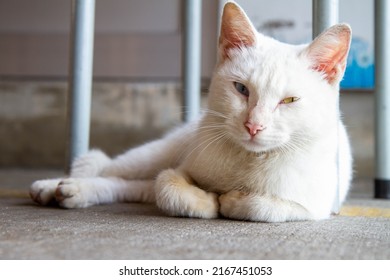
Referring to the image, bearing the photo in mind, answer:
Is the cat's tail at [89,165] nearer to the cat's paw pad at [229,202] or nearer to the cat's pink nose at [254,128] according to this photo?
the cat's paw pad at [229,202]

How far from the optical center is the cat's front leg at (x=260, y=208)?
1110 mm

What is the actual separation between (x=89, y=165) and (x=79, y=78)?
0.26m

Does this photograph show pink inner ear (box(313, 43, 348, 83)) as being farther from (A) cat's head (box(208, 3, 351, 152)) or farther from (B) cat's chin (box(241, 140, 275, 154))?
(B) cat's chin (box(241, 140, 275, 154))

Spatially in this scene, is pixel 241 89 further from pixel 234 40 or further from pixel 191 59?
pixel 191 59

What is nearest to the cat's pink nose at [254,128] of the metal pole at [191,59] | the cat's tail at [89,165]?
the cat's tail at [89,165]

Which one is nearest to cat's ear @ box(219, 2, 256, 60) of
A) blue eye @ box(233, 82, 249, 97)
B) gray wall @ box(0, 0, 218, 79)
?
blue eye @ box(233, 82, 249, 97)

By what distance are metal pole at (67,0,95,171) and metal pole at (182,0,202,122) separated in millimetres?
487

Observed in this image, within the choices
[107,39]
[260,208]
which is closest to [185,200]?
[260,208]

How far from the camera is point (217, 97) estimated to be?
46.8 inches

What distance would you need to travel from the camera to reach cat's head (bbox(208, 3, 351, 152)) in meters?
1.08

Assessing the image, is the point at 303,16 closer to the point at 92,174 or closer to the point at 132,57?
the point at 132,57

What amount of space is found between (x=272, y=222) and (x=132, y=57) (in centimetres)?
215

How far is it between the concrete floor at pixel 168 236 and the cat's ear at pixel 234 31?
42 centimetres
